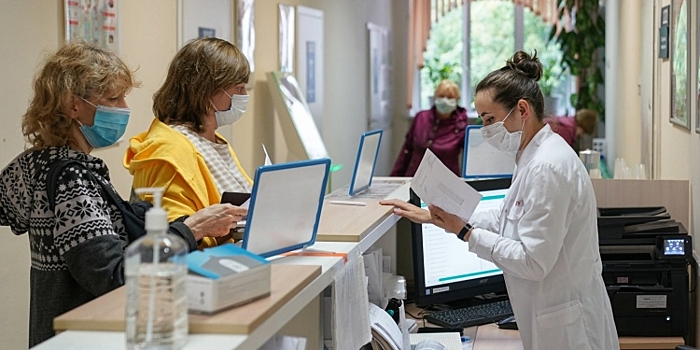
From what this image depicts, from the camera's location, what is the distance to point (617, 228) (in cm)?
332

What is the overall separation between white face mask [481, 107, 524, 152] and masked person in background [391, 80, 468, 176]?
470 cm

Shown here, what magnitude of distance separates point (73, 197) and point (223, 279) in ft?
1.79

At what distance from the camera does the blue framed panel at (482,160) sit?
11.8 ft

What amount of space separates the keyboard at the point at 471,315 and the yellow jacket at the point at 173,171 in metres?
1.11

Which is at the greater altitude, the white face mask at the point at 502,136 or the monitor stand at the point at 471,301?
the white face mask at the point at 502,136

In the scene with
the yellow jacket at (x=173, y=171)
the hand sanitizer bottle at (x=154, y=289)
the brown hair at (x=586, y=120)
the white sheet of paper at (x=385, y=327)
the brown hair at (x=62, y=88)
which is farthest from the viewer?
the brown hair at (x=586, y=120)

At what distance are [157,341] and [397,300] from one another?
1571 mm

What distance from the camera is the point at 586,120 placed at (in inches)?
349

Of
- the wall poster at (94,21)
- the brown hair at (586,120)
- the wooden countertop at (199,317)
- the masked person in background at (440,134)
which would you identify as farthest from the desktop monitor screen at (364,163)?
the brown hair at (586,120)

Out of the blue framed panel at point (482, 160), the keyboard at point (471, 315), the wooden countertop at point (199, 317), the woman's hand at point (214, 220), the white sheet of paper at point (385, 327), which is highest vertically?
the blue framed panel at point (482, 160)

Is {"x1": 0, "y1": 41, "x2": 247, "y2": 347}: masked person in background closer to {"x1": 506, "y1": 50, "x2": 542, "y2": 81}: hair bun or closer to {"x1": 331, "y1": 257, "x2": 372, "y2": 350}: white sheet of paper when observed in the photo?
{"x1": 331, "y1": 257, "x2": 372, "y2": 350}: white sheet of paper

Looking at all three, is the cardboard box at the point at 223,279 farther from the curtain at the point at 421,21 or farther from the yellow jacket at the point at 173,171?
the curtain at the point at 421,21

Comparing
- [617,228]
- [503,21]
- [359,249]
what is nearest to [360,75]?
[503,21]

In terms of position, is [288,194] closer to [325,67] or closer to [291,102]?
[291,102]
